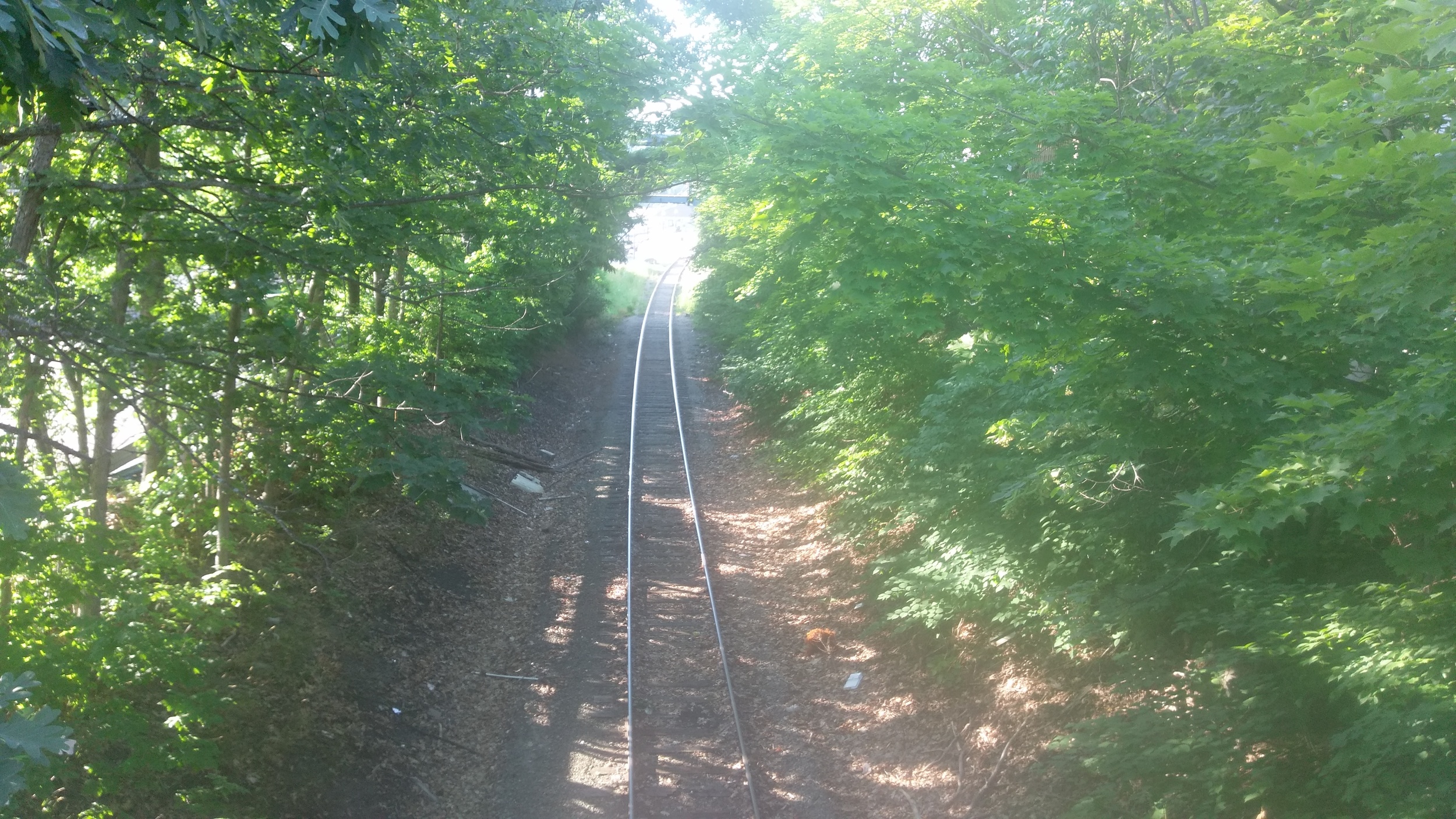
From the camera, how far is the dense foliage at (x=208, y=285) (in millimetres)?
5105

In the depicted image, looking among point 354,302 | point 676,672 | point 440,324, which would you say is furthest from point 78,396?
point 440,324

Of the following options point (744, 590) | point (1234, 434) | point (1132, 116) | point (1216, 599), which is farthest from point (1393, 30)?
point (744, 590)

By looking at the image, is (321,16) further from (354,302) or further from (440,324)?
(440,324)

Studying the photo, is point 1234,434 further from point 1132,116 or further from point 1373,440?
point 1132,116

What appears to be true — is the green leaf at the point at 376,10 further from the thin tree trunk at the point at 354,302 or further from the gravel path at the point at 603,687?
the thin tree trunk at the point at 354,302

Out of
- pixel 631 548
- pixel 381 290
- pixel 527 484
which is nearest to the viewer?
pixel 381 290

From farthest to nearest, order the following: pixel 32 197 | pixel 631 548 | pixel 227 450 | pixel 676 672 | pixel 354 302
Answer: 1. pixel 631 548
2. pixel 354 302
3. pixel 676 672
4. pixel 227 450
5. pixel 32 197

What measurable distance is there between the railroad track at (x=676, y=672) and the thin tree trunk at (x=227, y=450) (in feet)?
12.7

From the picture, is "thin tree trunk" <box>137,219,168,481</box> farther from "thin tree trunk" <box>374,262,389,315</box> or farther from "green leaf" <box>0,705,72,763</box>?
"green leaf" <box>0,705,72,763</box>

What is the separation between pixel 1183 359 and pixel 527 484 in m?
12.7

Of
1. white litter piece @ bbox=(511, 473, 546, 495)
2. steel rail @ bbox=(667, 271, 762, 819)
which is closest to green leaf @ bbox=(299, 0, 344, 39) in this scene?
steel rail @ bbox=(667, 271, 762, 819)

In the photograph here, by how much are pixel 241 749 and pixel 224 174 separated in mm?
4337

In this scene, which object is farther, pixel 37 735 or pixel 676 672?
pixel 676 672

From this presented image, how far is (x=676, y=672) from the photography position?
9.39 meters
